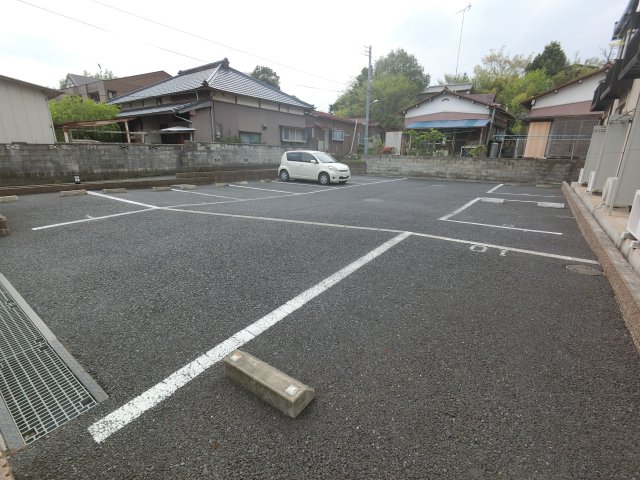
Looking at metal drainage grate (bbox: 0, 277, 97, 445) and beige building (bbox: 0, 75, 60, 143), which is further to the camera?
beige building (bbox: 0, 75, 60, 143)

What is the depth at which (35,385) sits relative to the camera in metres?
1.83

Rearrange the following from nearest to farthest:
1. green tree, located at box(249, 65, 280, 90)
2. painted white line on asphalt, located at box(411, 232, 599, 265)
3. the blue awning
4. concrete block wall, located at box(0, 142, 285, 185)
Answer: painted white line on asphalt, located at box(411, 232, 599, 265), concrete block wall, located at box(0, 142, 285, 185), the blue awning, green tree, located at box(249, 65, 280, 90)

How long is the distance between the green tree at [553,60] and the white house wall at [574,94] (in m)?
16.6

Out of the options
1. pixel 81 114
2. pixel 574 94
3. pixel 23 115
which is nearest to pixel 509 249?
pixel 23 115

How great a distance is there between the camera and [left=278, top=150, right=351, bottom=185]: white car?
12.5 m

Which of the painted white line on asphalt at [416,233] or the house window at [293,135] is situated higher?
the house window at [293,135]

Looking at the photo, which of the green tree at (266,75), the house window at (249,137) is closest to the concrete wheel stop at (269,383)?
the house window at (249,137)

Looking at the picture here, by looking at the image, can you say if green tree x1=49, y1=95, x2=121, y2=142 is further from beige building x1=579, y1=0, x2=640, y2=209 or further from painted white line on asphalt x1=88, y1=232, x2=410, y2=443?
beige building x1=579, y1=0, x2=640, y2=209

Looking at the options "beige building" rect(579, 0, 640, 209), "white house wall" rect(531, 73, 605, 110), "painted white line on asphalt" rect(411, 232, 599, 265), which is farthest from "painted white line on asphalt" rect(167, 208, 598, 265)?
"white house wall" rect(531, 73, 605, 110)

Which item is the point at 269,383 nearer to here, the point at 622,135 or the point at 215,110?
the point at 622,135

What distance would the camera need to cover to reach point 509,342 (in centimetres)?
221

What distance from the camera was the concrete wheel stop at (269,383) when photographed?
5.19ft

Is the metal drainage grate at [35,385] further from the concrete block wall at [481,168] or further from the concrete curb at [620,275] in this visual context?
the concrete block wall at [481,168]

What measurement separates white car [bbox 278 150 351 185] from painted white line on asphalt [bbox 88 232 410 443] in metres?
9.84
